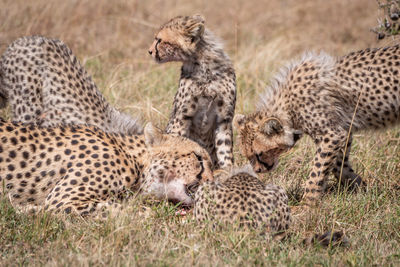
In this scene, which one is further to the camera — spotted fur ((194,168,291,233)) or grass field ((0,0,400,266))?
spotted fur ((194,168,291,233))

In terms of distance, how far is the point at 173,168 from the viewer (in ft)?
13.0

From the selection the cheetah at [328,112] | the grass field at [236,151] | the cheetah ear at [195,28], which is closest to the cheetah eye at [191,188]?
the grass field at [236,151]

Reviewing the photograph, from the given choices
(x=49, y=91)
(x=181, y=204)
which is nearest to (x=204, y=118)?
(x=181, y=204)

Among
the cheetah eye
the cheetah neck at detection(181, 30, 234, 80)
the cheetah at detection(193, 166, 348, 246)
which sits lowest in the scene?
the cheetah eye

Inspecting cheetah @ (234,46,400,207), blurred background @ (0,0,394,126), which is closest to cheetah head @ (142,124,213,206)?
cheetah @ (234,46,400,207)

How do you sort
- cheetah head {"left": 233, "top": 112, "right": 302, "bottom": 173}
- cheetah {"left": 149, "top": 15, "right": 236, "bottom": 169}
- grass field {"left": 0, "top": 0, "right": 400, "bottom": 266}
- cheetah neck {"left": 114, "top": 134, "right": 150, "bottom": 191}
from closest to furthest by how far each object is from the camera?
1. grass field {"left": 0, "top": 0, "right": 400, "bottom": 266}
2. cheetah neck {"left": 114, "top": 134, "right": 150, "bottom": 191}
3. cheetah head {"left": 233, "top": 112, "right": 302, "bottom": 173}
4. cheetah {"left": 149, "top": 15, "right": 236, "bottom": 169}

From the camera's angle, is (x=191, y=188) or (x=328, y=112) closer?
(x=191, y=188)

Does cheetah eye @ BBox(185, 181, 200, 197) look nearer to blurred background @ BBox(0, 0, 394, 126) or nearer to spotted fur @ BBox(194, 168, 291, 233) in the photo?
spotted fur @ BBox(194, 168, 291, 233)

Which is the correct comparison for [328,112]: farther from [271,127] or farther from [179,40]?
[179,40]

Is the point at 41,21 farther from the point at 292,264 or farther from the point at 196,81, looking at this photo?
the point at 292,264

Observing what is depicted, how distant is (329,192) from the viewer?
4.79m

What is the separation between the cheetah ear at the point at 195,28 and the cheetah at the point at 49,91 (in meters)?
0.85

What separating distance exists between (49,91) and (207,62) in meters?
1.39

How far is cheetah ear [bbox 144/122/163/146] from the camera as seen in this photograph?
4.01m
